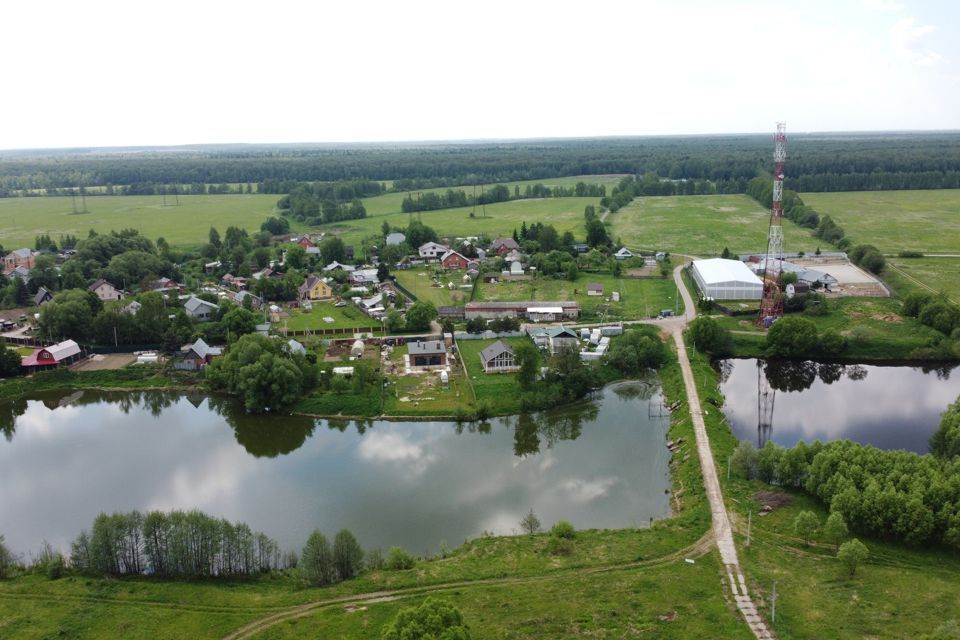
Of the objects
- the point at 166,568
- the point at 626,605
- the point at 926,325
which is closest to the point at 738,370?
the point at 926,325

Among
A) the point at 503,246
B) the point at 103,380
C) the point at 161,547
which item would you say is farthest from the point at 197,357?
the point at 503,246

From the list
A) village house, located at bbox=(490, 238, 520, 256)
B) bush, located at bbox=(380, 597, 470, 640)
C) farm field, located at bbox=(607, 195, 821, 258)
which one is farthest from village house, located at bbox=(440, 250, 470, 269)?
bush, located at bbox=(380, 597, 470, 640)

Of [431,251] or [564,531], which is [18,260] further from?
[564,531]

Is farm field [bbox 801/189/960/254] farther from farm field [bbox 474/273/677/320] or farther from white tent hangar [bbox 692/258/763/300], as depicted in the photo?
farm field [bbox 474/273/677/320]

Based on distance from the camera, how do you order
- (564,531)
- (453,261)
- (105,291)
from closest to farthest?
(564,531) → (105,291) → (453,261)

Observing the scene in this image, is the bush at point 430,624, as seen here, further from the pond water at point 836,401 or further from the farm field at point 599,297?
the farm field at point 599,297

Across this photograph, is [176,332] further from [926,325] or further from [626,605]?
[926,325]
